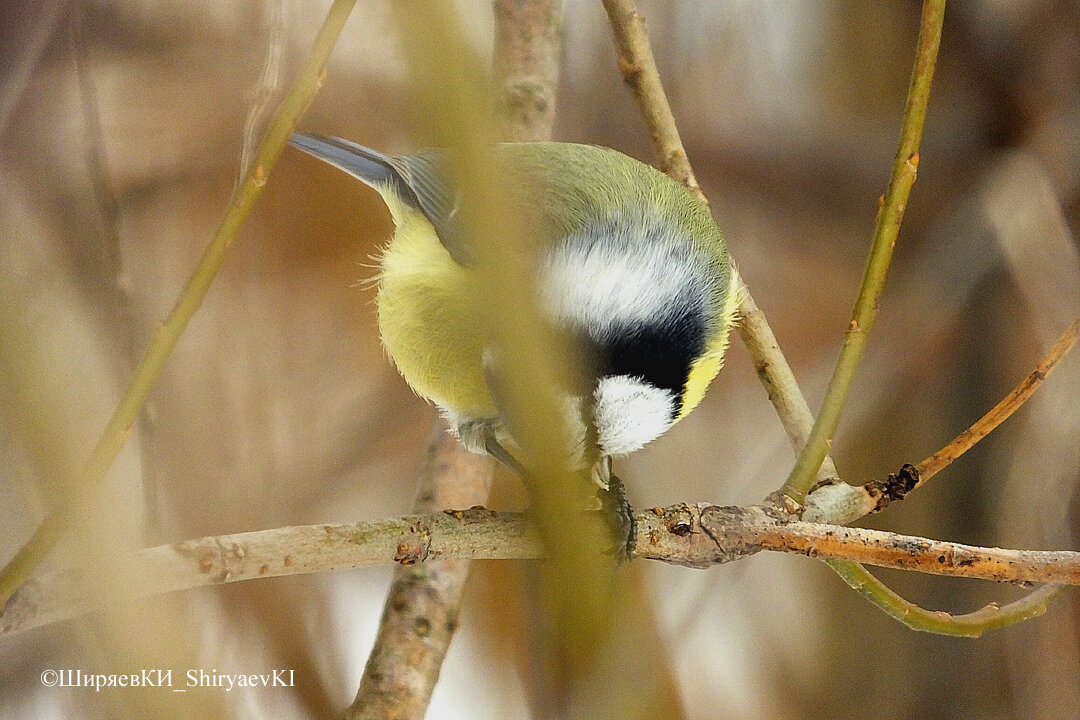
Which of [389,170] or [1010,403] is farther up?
[389,170]

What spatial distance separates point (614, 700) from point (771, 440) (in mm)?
1100

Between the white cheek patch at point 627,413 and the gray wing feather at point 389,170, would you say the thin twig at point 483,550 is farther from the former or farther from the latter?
the gray wing feather at point 389,170

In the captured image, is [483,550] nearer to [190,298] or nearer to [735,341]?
[190,298]

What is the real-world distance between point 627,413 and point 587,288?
0.29 feet

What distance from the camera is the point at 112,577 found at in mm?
277

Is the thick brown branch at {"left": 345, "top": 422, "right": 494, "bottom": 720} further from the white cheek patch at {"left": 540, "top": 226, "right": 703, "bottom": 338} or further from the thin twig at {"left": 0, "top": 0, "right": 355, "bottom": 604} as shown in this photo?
the thin twig at {"left": 0, "top": 0, "right": 355, "bottom": 604}

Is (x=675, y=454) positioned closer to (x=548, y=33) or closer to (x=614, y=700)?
(x=548, y=33)

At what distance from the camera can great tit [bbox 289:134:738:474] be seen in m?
0.57

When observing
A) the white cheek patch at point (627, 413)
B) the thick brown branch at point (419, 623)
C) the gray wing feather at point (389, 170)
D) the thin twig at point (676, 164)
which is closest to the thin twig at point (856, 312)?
the thin twig at point (676, 164)

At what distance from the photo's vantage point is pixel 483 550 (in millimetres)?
562

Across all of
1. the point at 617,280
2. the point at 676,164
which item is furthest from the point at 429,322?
the point at 676,164

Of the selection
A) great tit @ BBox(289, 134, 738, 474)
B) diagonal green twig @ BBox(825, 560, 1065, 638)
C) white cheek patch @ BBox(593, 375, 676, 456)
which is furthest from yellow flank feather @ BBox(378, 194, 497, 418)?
diagonal green twig @ BBox(825, 560, 1065, 638)

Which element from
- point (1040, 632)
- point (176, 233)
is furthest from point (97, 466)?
point (1040, 632)

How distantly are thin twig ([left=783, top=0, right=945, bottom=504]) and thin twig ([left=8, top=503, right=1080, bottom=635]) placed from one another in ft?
0.21
